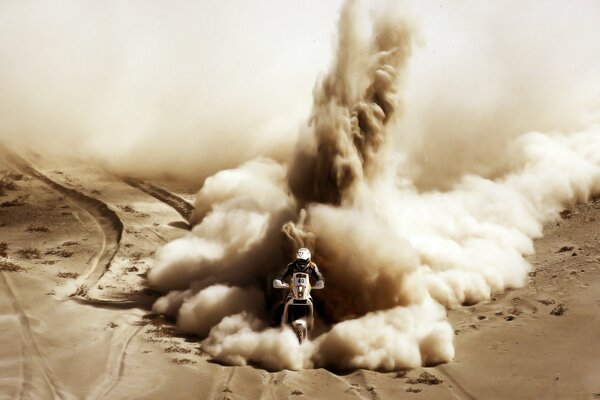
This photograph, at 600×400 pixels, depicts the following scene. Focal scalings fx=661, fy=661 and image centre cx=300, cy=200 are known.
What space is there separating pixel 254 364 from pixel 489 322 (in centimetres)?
405

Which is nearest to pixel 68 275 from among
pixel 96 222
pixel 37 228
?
pixel 37 228

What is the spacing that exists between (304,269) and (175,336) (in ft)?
7.91

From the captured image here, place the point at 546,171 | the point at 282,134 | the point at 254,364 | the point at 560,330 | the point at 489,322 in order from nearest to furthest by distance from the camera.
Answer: the point at 254,364 < the point at 560,330 < the point at 489,322 < the point at 546,171 < the point at 282,134

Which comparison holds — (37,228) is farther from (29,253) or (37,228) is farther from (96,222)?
(29,253)

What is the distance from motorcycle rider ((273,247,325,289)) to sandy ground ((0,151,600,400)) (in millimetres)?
1402

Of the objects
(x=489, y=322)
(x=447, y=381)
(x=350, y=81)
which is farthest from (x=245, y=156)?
(x=447, y=381)

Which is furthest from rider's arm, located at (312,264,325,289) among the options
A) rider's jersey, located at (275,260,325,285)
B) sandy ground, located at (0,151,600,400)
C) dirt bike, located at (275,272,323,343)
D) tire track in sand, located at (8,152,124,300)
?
tire track in sand, located at (8,152,124,300)

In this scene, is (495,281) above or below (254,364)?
above

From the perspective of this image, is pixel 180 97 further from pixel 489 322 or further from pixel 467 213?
pixel 489 322

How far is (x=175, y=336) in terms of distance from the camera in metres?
10.5

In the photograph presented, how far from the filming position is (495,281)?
12211 mm

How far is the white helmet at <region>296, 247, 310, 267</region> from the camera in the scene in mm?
9904

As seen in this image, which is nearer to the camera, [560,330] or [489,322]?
[560,330]

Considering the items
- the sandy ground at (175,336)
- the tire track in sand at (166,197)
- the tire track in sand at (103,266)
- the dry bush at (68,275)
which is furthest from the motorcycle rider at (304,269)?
the tire track in sand at (166,197)
